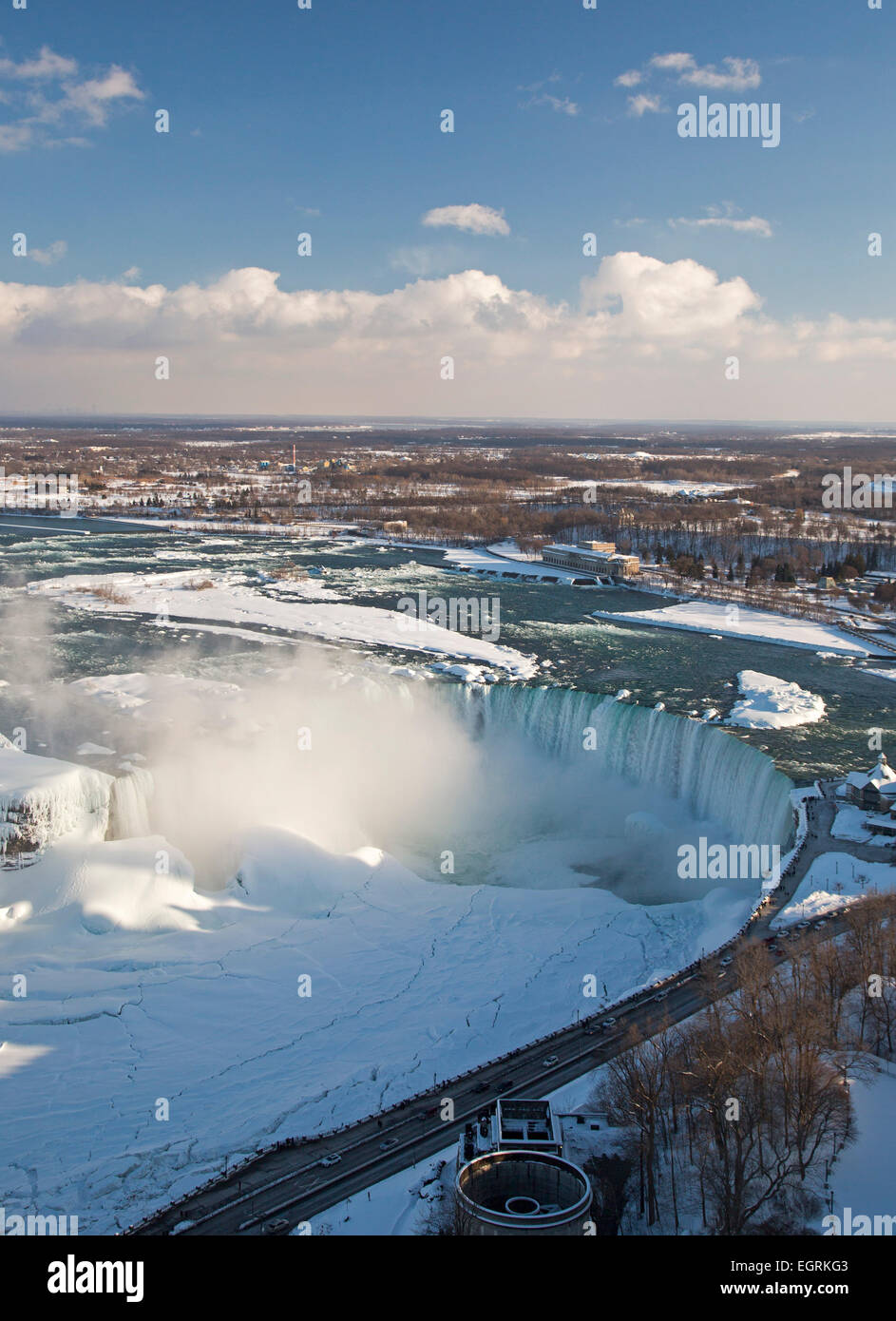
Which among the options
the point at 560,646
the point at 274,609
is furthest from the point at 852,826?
the point at 274,609

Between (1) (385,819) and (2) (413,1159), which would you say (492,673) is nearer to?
(1) (385,819)

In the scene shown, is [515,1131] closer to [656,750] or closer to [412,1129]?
[412,1129]

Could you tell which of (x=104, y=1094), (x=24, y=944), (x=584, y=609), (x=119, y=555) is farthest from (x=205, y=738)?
(x=119, y=555)

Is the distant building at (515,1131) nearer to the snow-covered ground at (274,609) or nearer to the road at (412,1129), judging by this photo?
the road at (412,1129)

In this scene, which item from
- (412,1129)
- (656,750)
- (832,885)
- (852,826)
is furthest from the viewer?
(656,750)

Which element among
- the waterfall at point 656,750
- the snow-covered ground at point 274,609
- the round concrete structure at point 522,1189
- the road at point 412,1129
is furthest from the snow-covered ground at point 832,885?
the snow-covered ground at point 274,609

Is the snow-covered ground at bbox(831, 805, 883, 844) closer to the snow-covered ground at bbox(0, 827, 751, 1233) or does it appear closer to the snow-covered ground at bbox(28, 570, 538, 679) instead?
the snow-covered ground at bbox(0, 827, 751, 1233)

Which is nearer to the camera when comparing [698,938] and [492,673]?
[698,938]

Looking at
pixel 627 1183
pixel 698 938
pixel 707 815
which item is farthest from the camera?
pixel 707 815
